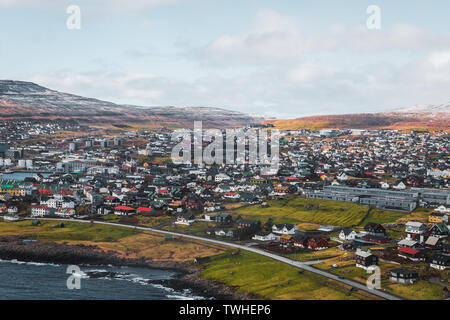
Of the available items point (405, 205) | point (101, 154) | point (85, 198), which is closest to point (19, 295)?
point (85, 198)

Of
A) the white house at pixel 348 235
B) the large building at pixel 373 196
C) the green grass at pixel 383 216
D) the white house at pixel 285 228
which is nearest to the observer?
the white house at pixel 348 235

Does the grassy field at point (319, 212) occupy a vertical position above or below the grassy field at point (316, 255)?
above

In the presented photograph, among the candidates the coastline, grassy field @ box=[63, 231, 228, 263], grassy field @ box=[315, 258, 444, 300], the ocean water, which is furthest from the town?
the ocean water

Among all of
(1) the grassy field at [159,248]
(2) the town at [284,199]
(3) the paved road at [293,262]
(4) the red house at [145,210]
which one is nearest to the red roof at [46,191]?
(2) the town at [284,199]

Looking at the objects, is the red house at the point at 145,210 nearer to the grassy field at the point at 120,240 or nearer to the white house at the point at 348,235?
the grassy field at the point at 120,240

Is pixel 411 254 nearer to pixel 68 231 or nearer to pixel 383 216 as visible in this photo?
pixel 383 216

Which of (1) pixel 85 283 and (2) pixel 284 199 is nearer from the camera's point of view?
(1) pixel 85 283

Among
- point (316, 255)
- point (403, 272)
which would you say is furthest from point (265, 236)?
point (403, 272)
